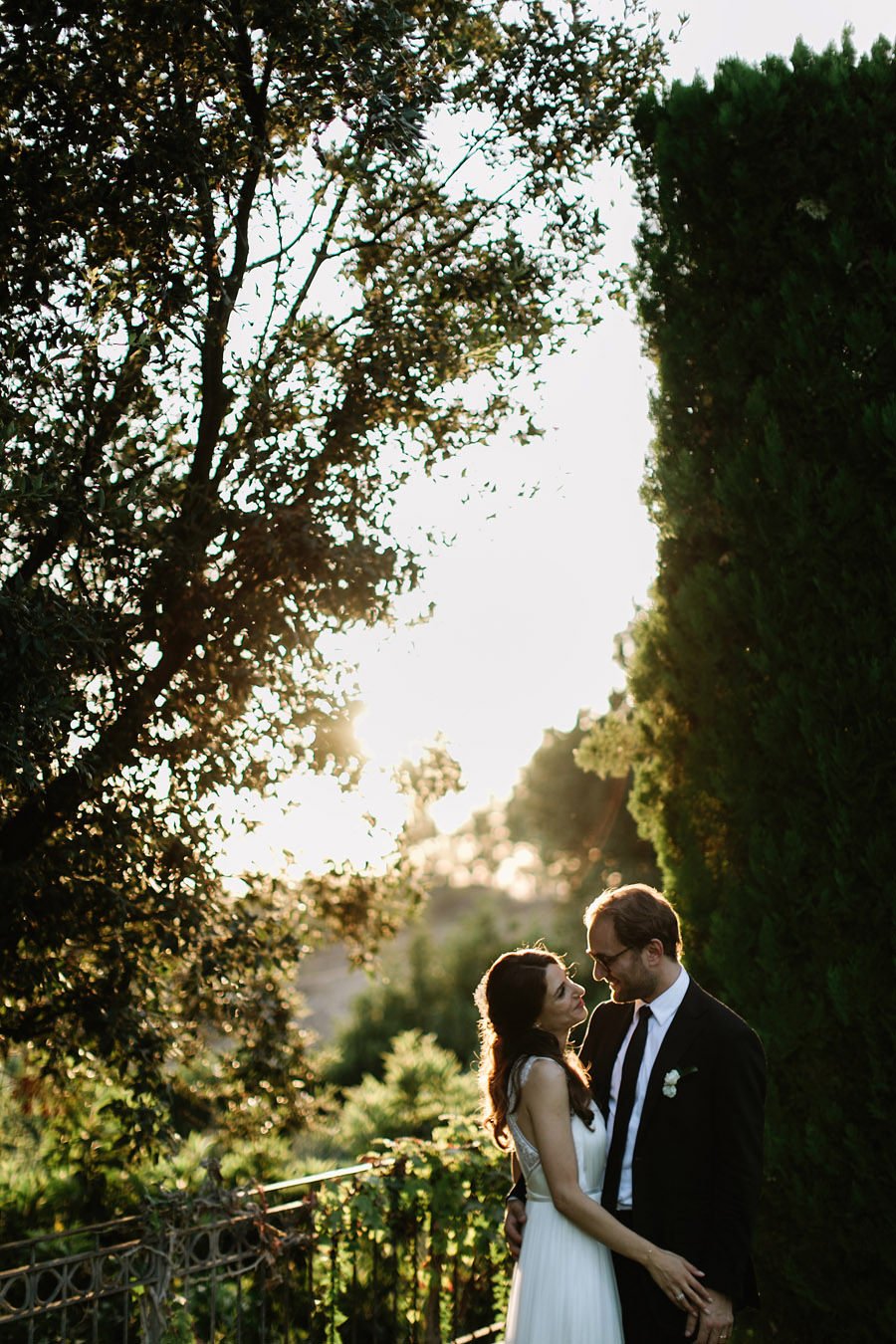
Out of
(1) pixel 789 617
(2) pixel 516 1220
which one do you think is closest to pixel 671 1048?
(2) pixel 516 1220

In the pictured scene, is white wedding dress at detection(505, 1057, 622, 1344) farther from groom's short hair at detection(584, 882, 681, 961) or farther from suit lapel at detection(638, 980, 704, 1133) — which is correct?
groom's short hair at detection(584, 882, 681, 961)

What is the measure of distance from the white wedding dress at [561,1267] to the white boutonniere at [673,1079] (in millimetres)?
339

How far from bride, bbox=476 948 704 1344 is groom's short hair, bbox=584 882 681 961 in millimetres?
265

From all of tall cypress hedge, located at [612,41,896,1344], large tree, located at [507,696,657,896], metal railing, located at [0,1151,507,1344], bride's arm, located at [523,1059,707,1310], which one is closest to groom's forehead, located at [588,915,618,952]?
bride's arm, located at [523,1059,707,1310]

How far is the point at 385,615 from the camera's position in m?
5.65

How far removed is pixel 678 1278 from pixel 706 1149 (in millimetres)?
359

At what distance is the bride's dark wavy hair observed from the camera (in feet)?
11.5

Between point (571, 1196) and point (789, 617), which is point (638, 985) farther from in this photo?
point (789, 617)

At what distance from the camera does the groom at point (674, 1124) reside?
318 centimetres

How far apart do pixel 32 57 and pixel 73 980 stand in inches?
169

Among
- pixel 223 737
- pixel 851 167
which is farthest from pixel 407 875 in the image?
pixel 851 167

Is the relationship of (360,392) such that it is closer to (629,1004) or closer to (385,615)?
(385,615)

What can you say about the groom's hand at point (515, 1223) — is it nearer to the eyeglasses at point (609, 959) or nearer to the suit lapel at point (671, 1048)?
the suit lapel at point (671, 1048)

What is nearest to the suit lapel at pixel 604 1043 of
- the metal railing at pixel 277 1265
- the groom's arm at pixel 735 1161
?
the groom's arm at pixel 735 1161
